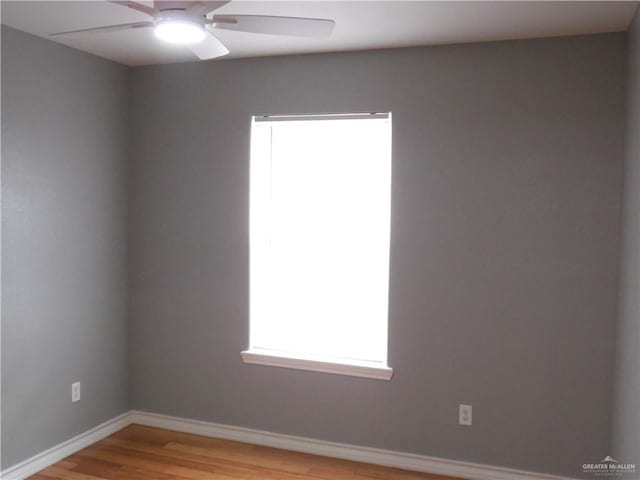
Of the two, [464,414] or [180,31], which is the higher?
[180,31]

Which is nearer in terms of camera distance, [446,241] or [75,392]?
[446,241]

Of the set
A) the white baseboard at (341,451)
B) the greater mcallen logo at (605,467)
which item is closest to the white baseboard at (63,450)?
the white baseboard at (341,451)

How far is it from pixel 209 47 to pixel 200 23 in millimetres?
378

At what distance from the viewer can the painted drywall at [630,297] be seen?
230 centimetres

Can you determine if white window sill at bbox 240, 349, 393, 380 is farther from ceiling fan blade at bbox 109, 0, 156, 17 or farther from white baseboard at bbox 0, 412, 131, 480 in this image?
ceiling fan blade at bbox 109, 0, 156, 17

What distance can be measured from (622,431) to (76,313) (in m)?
3.03

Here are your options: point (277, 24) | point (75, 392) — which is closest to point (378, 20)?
point (277, 24)

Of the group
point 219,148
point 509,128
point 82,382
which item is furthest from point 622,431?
point 82,382

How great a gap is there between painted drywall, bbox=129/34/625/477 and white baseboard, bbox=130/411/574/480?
0.15ft

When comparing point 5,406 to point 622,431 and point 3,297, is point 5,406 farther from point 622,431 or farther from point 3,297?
point 622,431

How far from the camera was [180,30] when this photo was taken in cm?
191

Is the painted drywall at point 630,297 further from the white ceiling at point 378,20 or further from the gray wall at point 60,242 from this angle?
the gray wall at point 60,242

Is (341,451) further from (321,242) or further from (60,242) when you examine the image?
(60,242)

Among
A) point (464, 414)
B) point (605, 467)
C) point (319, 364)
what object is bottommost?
point (605, 467)
